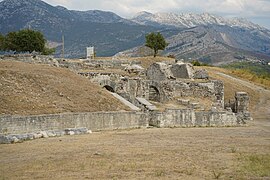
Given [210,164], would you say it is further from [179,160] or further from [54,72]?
[54,72]

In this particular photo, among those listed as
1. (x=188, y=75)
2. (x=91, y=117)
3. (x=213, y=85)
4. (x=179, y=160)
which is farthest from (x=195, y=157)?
(x=188, y=75)

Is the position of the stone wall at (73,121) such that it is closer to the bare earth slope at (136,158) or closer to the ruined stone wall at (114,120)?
the ruined stone wall at (114,120)

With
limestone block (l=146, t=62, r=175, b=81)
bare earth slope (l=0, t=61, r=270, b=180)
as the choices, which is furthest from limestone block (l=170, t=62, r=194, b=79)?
bare earth slope (l=0, t=61, r=270, b=180)

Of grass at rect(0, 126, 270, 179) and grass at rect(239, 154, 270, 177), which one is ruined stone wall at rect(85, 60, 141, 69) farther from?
grass at rect(239, 154, 270, 177)

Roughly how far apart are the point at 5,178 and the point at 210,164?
6075 mm

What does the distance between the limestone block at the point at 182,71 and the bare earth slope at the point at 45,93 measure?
16633 mm

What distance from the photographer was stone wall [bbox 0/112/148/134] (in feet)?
72.2

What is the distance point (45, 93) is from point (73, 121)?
12.7 feet

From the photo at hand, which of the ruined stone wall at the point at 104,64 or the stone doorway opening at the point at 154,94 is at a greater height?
the ruined stone wall at the point at 104,64

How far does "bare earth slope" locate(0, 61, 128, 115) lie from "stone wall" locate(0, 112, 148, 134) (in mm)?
1322

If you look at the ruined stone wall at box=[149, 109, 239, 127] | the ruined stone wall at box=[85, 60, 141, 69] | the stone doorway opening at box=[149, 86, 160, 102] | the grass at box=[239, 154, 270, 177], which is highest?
the ruined stone wall at box=[85, 60, 141, 69]

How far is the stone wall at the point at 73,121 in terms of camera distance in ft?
72.2

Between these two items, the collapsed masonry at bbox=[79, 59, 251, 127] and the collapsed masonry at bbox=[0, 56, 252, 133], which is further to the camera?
the collapsed masonry at bbox=[79, 59, 251, 127]

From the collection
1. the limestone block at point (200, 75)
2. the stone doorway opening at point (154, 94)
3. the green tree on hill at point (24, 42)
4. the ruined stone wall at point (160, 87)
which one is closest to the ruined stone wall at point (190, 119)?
the ruined stone wall at point (160, 87)
